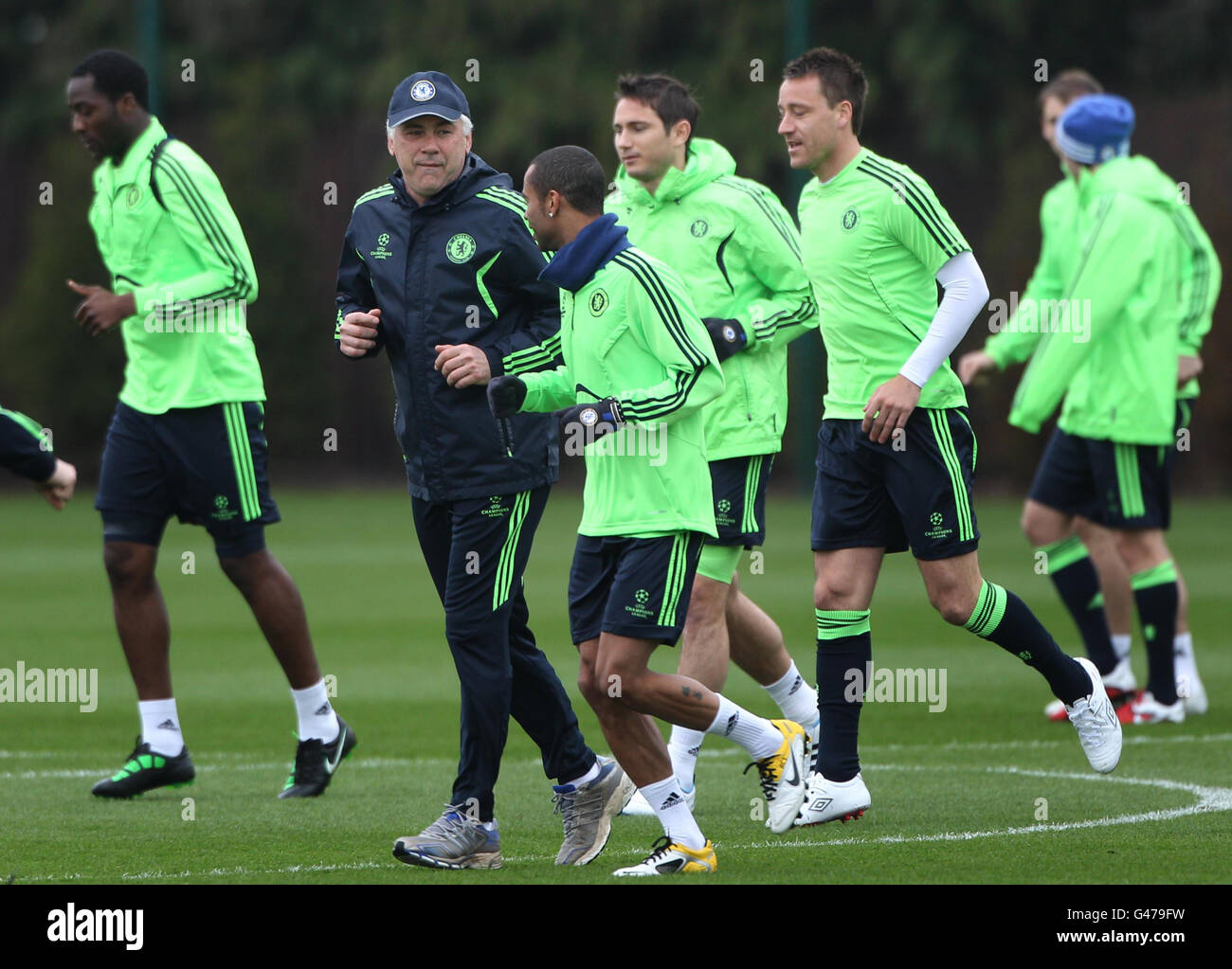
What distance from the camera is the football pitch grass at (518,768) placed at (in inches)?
237

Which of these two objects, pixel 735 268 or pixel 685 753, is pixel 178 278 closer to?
pixel 735 268


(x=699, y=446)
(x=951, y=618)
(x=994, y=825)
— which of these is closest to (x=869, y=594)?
(x=951, y=618)

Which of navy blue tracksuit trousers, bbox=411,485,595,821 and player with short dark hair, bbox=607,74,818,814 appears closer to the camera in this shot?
navy blue tracksuit trousers, bbox=411,485,595,821

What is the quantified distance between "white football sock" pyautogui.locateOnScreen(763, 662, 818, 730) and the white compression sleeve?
1.57 meters

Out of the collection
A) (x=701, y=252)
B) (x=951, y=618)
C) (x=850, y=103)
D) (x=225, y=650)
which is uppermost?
(x=850, y=103)

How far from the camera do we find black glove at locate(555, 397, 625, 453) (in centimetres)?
561

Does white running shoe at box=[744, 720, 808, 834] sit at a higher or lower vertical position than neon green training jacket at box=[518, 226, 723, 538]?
lower

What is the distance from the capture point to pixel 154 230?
25.6 ft

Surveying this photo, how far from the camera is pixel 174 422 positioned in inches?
303

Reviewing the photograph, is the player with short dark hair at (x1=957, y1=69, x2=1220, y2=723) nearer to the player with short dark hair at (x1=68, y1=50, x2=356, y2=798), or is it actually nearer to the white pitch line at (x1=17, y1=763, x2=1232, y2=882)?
the white pitch line at (x1=17, y1=763, x2=1232, y2=882)

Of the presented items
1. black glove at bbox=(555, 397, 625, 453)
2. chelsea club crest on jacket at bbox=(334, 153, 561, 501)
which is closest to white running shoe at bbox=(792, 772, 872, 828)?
chelsea club crest on jacket at bbox=(334, 153, 561, 501)

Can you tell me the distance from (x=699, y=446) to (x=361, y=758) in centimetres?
315

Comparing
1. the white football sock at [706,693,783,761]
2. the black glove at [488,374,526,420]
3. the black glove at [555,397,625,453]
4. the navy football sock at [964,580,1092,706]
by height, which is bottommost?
the white football sock at [706,693,783,761]
